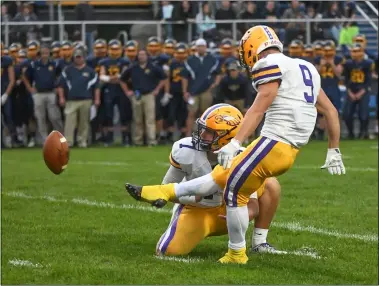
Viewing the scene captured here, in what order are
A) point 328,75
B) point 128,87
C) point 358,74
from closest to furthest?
1. point 128,87
2. point 328,75
3. point 358,74

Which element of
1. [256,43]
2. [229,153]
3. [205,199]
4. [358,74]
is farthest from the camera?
[358,74]

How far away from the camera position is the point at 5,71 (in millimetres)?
15578

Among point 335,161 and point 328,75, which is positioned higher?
point 335,161

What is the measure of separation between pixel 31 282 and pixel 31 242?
1.29 metres

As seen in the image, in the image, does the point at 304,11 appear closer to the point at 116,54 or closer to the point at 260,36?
the point at 116,54

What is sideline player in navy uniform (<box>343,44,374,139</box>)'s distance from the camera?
16.4 m

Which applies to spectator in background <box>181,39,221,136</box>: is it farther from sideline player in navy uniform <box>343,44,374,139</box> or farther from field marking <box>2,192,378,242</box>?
field marking <box>2,192,378,242</box>

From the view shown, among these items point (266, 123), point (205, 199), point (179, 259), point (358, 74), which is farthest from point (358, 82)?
point (266, 123)

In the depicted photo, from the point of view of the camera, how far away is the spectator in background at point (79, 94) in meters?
15.4

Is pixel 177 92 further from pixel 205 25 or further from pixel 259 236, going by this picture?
pixel 259 236

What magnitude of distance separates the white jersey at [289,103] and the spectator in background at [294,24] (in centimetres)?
1231

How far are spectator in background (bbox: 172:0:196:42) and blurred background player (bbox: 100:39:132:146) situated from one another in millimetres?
2247

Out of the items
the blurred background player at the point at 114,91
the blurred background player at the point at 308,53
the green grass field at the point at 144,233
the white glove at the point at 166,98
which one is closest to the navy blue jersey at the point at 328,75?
the blurred background player at the point at 308,53

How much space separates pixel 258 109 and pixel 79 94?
10.2m
